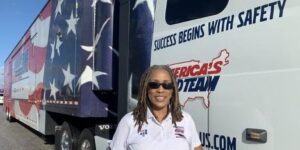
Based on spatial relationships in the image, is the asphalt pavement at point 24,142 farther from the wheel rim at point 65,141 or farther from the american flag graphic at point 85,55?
the american flag graphic at point 85,55

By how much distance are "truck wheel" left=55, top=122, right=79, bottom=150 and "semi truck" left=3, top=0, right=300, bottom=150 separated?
108 millimetres

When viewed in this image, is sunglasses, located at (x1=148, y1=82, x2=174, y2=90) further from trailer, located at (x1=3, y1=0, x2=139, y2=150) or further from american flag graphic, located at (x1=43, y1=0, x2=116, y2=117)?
american flag graphic, located at (x1=43, y1=0, x2=116, y2=117)

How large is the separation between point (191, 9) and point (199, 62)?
0.58 metres

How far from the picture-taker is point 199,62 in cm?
415

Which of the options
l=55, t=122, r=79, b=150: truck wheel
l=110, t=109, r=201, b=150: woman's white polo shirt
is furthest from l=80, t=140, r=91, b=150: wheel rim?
l=110, t=109, r=201, b=150: woman's white polo shirt

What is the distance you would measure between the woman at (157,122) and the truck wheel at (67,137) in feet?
17.0

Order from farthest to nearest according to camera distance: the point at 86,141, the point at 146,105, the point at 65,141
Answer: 1. the point at 65,141
2. the point at 86,141
3. the point at 146,105

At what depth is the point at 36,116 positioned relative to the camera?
444 inches

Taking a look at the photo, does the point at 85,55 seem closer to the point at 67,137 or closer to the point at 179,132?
the point at 67,137

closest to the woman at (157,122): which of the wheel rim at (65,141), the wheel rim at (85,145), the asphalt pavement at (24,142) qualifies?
the wheel rim at (85,145)

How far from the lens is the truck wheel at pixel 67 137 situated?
26.1 feet

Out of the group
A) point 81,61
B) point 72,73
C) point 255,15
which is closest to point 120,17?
point 81,61

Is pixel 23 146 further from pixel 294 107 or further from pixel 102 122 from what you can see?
pixel 294 107

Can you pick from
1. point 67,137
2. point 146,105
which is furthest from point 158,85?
point 67,137
